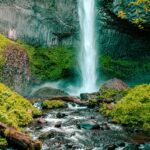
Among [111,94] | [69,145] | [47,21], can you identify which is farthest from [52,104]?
[47,21]

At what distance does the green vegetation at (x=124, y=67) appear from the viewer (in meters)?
33.5

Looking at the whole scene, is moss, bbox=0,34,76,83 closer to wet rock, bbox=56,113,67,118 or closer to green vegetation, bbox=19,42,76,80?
green vegetation, bbox=19,42,76,80

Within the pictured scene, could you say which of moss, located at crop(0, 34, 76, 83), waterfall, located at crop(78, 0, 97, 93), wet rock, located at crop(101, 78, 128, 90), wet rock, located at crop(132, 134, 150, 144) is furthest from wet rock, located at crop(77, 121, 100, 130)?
waterfall, located at crop(78, 0, 97, 93)

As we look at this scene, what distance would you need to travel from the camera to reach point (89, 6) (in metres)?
33.8

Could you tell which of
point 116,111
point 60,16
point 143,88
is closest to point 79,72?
point 60,16

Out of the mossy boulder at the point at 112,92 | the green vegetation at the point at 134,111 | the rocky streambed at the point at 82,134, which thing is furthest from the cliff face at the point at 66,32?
the rocky streambed at the point at 82,134

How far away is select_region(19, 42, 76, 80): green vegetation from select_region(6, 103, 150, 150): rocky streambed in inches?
612

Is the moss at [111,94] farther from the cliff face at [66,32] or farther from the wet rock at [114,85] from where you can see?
the cliff face at [66,32]

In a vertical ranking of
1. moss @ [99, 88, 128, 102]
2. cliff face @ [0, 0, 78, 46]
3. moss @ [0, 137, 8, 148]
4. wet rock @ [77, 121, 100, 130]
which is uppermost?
cliff face @ [0, 0, 78, 46]

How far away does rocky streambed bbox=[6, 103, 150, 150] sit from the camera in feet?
37.1

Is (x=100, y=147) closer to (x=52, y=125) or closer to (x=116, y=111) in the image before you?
(x=52, y=125)

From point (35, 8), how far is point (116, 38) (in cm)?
772

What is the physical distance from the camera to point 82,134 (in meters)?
12.9

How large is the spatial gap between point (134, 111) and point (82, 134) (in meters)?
3.41
